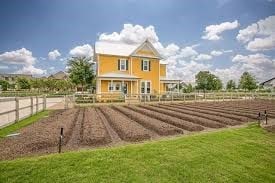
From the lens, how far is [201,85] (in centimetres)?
5478

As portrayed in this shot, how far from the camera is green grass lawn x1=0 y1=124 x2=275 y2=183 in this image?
168 inches

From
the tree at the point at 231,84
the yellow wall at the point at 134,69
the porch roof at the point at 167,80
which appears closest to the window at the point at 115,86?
the yellow wall at the point at 134,69

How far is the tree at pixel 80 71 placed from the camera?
3350 cm

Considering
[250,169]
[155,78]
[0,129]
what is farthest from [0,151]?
[155,78]

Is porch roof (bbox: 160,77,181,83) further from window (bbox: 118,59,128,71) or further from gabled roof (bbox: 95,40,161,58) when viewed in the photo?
window (bbox: 118,59,128,71)

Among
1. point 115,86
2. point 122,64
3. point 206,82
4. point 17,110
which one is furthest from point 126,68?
point 206,82

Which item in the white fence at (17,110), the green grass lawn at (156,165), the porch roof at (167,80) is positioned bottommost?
the green grass lawn at (156,165)

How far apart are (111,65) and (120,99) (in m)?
5.80

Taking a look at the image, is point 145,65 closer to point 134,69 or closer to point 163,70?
point 134,69

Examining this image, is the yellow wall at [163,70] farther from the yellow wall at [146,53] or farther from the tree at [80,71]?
the tree at [80,71]

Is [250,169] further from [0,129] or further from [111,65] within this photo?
[111,65]

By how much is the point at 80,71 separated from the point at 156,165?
30785 mm

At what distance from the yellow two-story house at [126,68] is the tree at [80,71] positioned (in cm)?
719

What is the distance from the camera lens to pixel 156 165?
483 cm
